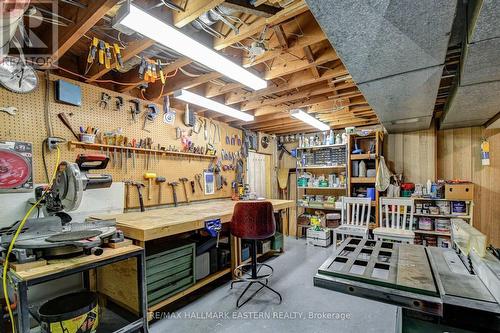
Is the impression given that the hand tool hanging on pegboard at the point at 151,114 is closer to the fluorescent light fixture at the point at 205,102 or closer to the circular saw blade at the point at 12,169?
the fluorescent light fixture at the point at 205,102

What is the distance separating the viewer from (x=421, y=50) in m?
1.53

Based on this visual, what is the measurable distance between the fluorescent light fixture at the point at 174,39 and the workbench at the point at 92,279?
1.49m

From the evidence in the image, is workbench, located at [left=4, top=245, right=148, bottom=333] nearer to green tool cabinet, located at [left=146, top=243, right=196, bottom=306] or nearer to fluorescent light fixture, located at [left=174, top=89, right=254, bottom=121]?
green tool cabinet, located at [left=146, top=243, right=196, bottom=306]

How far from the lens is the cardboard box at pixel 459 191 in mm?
3561

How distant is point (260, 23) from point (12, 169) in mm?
2309

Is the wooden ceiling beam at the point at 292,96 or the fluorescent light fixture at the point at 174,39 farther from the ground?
the wooden ceiling beam at the point at 292,96

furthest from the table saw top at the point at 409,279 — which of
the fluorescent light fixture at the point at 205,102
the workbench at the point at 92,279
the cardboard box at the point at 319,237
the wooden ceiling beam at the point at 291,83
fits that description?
the cardboard box at the point at 319,237

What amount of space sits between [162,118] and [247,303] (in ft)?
8.40

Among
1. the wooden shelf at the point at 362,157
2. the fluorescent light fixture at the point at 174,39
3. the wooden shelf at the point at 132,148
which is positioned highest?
the fluorescent light fixture at the point at 174,39

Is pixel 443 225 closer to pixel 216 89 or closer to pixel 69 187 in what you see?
pixel 216 89

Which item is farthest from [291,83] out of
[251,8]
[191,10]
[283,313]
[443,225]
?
[443,225]

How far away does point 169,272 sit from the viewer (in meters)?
2.38

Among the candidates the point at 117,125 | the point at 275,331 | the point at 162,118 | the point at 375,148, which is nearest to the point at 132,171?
the point at 117,125

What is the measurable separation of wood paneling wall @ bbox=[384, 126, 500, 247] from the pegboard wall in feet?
11.0
